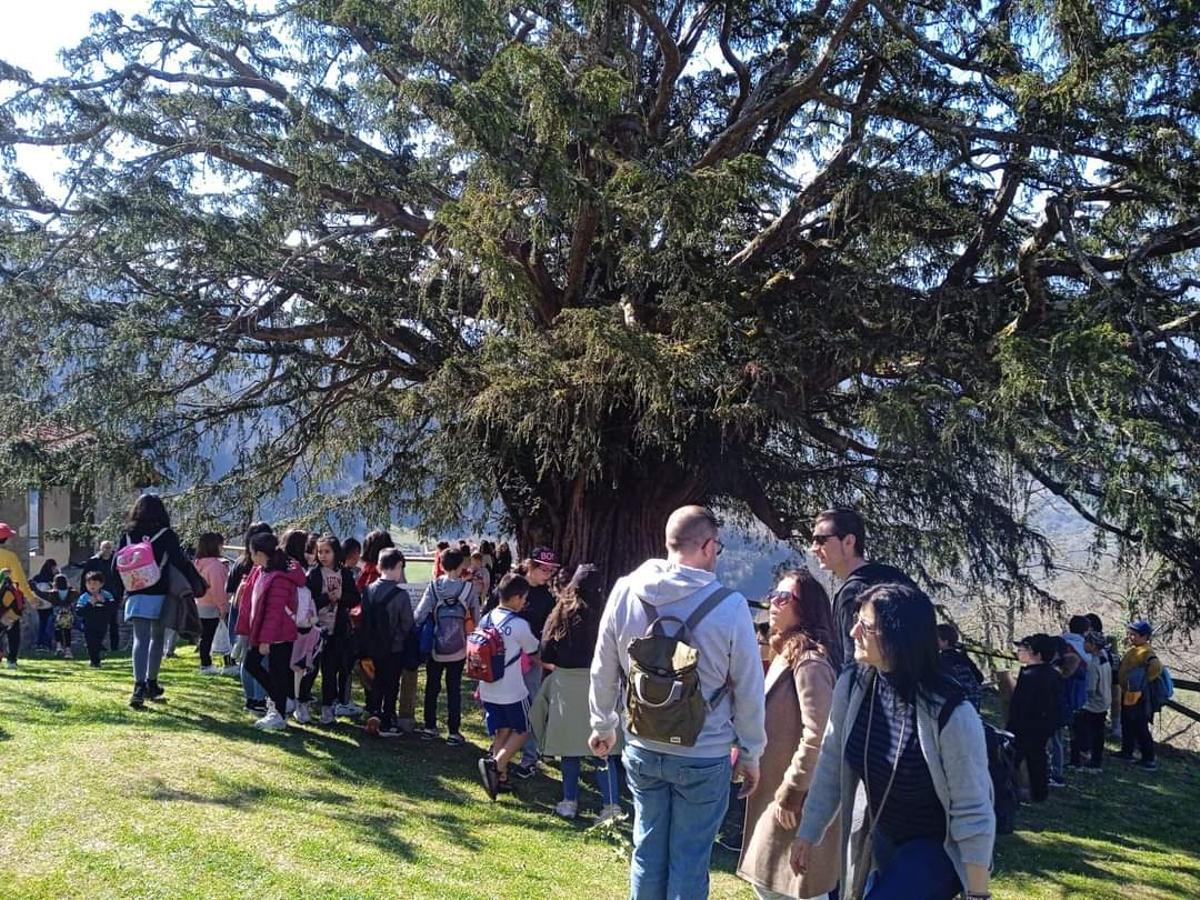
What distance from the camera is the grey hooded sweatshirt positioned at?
3.95 meters

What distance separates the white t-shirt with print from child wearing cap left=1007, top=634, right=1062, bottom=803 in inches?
173

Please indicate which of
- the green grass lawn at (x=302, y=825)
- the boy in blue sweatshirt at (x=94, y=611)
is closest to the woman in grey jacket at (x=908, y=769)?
the green grass lawn at (x=302, y=825)

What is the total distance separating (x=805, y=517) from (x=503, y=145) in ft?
18.8

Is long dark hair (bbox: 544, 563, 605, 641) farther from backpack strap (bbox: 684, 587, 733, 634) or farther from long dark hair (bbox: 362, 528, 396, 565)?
long dark hair (bbox: 362, 528, 396, 565)

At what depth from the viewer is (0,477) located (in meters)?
9.51

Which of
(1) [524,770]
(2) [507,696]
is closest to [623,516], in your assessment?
(1) [524,770]

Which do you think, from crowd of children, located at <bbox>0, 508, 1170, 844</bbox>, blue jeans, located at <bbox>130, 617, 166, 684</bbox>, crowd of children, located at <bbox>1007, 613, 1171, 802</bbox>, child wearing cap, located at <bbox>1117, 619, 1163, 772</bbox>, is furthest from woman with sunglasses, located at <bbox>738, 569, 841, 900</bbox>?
child wearing cap, located at <bbox>1117, 619, 1163, 772</bbox>

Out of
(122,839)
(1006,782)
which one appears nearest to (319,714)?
(122,839)

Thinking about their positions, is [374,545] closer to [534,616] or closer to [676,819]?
[534,616]

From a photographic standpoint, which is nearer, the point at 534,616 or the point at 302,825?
the point at 302,825

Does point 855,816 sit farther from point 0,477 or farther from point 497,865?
point 0,477

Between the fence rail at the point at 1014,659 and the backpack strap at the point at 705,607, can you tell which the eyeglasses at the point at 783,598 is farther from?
the fence rail at the point at 1014,659

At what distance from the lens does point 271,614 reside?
7262mm

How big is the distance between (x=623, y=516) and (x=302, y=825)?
5225mm
